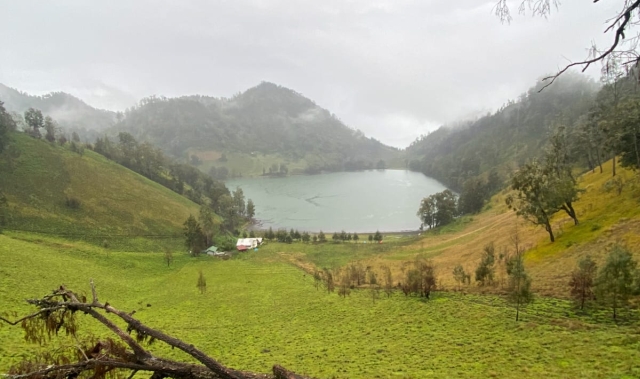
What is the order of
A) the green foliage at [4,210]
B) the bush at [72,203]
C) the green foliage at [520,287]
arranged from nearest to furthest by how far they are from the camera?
the green foliage at [520,287] → the green foliage at [4,210] → the bush at [72,203]

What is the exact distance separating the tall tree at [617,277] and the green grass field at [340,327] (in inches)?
→ 61.4

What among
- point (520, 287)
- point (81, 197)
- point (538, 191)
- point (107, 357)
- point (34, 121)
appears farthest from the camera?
point (34, 121)

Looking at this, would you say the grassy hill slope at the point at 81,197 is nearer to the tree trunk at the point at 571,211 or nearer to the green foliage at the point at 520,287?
the green foliage at the point at 520,287

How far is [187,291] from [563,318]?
34.9m

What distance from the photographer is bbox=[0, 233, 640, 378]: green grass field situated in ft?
50.0

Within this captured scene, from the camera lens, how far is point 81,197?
68.3m

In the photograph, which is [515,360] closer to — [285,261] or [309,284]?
[309,284]

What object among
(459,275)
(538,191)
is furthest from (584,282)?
(538,191)

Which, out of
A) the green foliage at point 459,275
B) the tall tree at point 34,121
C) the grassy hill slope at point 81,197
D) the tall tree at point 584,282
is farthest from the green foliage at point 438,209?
the tall tree at point 34,121

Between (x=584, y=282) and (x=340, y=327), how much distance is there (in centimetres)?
1620

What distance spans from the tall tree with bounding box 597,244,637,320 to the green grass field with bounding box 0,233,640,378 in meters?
1.56

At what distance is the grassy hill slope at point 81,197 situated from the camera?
5712cm

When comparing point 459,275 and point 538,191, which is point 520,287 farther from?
point 538,191

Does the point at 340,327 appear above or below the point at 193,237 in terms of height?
below
